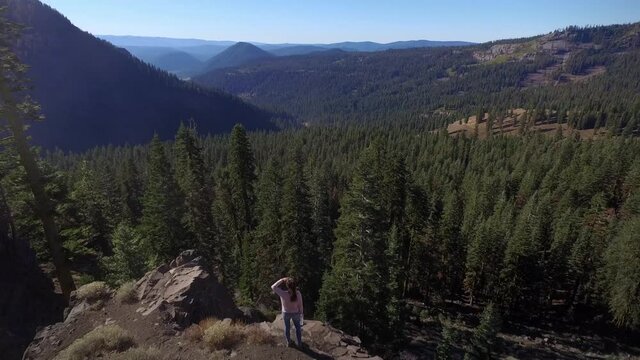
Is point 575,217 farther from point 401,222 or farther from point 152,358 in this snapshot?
point 152,358

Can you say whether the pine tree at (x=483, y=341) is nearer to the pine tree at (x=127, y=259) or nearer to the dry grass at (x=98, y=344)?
the pine tree at (x=127, y=259)

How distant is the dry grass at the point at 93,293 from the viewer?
704 inches

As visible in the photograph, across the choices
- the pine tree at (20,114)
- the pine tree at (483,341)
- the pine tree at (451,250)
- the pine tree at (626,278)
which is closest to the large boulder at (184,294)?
the pine tree at (20,114)

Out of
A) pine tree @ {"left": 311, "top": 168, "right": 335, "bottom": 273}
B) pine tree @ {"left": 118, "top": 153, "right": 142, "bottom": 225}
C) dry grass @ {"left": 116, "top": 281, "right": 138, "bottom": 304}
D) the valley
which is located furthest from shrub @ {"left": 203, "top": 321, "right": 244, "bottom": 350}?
pine tree @ {"left": 118, "top": 153, "right": 142, "bottom": 225}

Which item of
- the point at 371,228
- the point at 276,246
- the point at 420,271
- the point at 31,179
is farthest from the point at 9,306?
the point at 420,271

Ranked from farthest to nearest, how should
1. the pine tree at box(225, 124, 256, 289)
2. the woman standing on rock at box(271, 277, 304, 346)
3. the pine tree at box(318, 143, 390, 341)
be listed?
the pine tree at box(225, 124, 256, 289) → the pine tree at box(318, 143, 390, 341) → the woman standing on rock at box(271, 277, 304, 346)

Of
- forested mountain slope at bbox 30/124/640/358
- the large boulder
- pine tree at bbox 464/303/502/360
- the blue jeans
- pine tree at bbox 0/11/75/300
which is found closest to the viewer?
the blue jeans

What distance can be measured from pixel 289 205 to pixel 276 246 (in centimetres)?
395

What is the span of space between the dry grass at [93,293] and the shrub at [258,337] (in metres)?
8.06

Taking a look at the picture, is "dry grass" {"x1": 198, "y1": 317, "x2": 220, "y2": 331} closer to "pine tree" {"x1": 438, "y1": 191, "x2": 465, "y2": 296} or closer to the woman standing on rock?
the woman standing on rock

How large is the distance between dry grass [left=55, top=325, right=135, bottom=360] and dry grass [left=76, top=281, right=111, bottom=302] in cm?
478

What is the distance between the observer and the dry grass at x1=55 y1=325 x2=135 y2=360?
1301 centimetres

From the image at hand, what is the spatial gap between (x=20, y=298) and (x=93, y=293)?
30.2 ft

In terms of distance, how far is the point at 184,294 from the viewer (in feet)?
54.4
